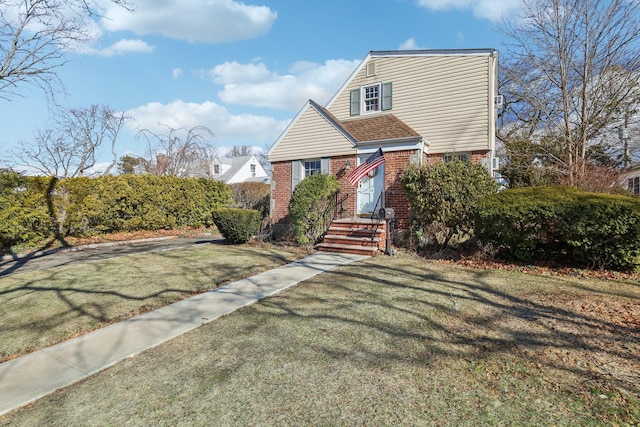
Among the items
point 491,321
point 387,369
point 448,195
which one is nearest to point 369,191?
point 448,195

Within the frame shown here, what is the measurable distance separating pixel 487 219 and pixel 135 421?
7.37 m

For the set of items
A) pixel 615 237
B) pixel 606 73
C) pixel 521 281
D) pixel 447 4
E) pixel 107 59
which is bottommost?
pixel 521 281

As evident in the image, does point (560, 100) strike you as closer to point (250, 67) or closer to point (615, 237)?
point (615, 237)

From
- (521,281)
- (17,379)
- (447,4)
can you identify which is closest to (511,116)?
(447,4)

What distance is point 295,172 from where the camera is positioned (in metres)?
13.2

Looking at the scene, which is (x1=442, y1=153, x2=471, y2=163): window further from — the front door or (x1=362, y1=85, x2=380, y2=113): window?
(x1=362, y1=85, x2=380, y2=113): window

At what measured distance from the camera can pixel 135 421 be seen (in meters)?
2.47

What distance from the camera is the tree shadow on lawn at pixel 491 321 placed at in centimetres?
321

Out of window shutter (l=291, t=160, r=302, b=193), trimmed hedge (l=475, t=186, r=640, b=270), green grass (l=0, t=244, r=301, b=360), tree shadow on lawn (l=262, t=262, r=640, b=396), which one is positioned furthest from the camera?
window shutter (l=291, t=160, r=302, b=193)

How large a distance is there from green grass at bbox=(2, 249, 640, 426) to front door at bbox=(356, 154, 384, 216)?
22.5 ft

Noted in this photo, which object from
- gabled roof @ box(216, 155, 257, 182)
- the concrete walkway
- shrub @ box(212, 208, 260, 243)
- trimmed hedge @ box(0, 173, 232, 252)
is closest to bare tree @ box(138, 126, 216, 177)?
trimmed hedge @ box(0, 173, 232, 252)

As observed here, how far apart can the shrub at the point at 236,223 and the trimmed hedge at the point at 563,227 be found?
685 cm

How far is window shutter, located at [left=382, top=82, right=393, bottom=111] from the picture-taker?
13.4 metres

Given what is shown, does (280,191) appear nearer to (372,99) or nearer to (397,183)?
(397,183)
